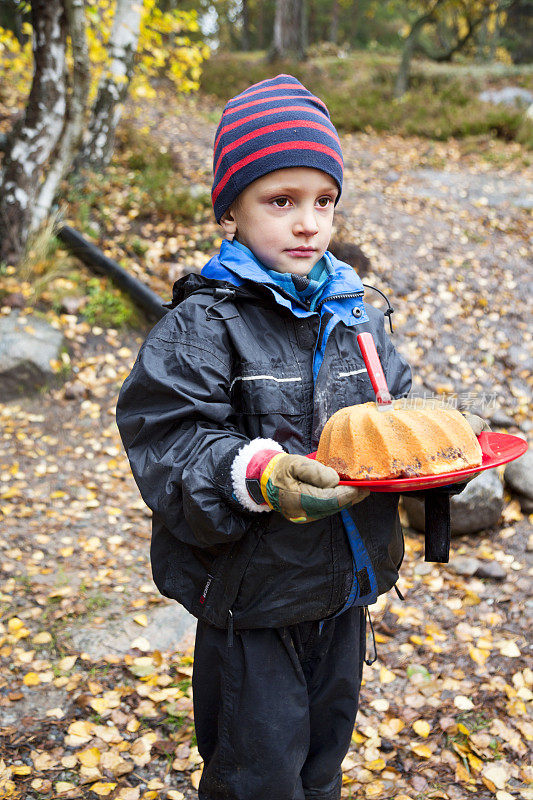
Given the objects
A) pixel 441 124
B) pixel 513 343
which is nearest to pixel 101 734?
pixel 513 343

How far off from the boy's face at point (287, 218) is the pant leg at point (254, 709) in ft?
3.56

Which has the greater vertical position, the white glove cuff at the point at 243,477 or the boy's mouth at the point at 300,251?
the boy's mouth at the point at 300,251

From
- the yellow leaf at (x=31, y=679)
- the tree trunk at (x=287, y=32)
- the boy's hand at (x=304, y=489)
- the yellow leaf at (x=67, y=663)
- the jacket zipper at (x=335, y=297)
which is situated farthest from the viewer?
the tree trunk at (x=287, y=32)

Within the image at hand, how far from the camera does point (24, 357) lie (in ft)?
18.3

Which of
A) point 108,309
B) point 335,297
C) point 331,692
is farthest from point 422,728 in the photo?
point 108,309

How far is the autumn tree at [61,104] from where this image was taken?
642cm

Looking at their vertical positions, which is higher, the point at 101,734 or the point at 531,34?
the point at 531,34

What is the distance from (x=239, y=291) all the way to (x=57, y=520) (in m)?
3.11

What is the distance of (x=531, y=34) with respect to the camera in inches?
947

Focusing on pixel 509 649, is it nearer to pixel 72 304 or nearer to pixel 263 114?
pixel 263 114

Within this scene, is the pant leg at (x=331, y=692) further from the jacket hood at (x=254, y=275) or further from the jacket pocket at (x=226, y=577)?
the jacket hood at (x=254, y=275)

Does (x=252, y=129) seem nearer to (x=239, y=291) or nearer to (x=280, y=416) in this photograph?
(x=239, y=291)

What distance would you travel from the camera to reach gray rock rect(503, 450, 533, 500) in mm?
4473

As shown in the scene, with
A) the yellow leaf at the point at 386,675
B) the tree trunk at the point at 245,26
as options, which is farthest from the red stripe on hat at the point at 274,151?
the tree trunk at the point at 245,26
